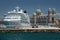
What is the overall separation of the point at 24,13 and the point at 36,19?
→ 2.53 m

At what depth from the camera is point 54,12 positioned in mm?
44094

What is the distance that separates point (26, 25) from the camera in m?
38.4

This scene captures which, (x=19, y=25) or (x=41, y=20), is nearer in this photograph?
(x=19, y=25)

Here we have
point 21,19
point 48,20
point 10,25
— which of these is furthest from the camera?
point 48,20

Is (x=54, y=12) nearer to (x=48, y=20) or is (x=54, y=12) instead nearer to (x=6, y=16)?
(x=48, y=20)

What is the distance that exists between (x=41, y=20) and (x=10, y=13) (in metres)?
5.12

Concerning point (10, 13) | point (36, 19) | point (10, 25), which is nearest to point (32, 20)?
point (36, 19)

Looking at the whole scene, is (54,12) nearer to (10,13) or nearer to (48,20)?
(48,20)

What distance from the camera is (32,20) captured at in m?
43.8

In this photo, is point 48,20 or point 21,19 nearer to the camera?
point 21,19

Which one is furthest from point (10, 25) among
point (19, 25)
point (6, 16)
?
point (6, 16)

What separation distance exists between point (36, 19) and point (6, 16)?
494 centimetres

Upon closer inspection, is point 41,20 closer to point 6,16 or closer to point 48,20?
point 48,20

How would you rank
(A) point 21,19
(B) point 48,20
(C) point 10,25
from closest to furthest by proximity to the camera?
(C) point 10,25 → (A) point 21,19 → (B) point 48,20
